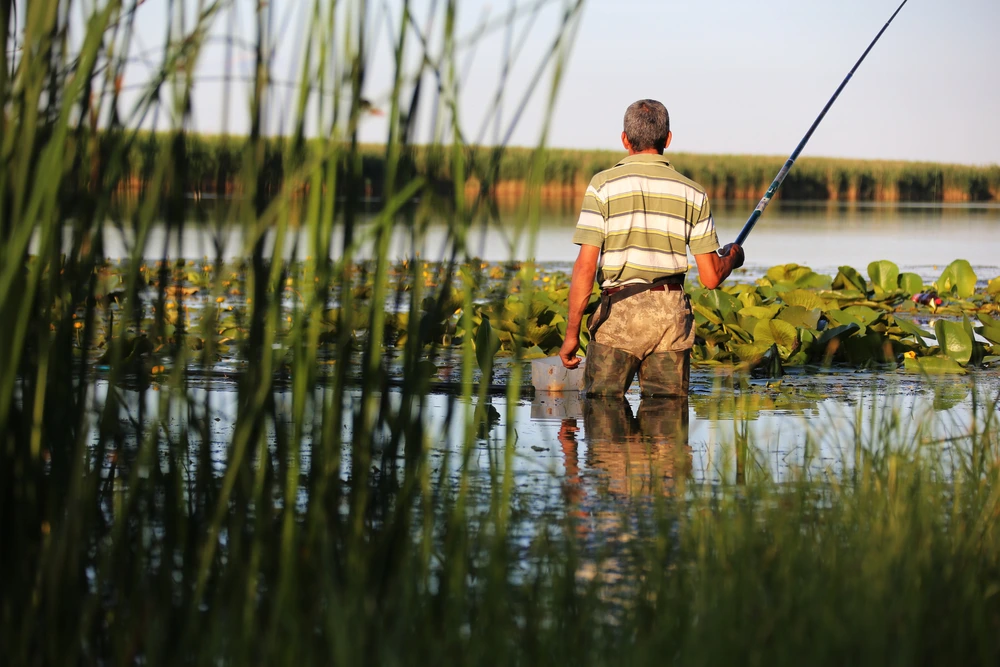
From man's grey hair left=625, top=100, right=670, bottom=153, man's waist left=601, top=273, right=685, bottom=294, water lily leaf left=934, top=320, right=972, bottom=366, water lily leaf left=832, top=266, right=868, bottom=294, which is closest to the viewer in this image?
man's grey hair left=625, top=100, right=670, bottom=153

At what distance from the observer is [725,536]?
294 cm

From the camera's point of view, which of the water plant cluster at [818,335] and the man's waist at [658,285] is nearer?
the man's waist at [658,285]

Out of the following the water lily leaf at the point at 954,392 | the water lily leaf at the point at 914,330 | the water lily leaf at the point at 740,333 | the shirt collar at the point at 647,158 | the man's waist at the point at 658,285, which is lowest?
the water lily leaf at the point at 954,392

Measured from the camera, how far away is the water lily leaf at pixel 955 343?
6.97 m

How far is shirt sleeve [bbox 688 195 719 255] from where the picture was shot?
15.9 ft

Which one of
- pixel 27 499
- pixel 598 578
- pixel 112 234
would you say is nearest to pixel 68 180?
pixel 27 499

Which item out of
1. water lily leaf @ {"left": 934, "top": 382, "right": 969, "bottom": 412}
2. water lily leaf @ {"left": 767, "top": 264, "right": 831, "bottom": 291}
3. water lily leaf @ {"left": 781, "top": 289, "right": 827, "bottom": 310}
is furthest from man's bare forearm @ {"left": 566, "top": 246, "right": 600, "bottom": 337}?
water lily leaf @ {"left": 767, "top": 264, "right": 831, "bottom": 291}

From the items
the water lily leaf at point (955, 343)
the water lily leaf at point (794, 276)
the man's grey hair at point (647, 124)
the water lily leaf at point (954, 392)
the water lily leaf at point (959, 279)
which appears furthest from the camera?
the water lily leaf at point (959, 279)

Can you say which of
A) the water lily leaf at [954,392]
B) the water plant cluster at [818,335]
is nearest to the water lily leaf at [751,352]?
the water plant cluster at [818,335]

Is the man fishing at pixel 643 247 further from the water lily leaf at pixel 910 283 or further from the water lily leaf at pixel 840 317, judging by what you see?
the water lily leaf at pixel 910 283

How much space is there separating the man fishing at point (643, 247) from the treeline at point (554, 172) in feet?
4.64

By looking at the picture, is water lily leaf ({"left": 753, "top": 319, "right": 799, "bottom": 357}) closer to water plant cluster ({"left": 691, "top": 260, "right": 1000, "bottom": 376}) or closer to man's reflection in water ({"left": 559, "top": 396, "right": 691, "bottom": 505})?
water plant cluster ({"left": 691, "top": 260, "right": 1000, "bottom": 376})

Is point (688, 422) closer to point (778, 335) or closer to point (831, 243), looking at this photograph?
point (778, 335)

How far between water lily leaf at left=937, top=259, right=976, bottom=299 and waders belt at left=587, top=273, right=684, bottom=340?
239 inches
